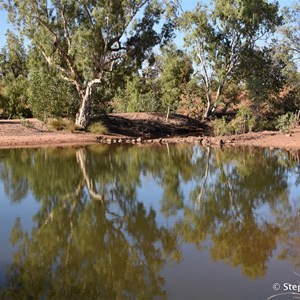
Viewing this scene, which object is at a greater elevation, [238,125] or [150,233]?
[238,125]

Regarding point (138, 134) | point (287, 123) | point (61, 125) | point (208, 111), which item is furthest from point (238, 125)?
point (61, 125)

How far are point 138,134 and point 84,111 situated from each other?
15.7 ft

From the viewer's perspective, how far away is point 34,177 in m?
14.1

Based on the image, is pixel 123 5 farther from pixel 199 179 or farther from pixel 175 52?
pixel 199 179

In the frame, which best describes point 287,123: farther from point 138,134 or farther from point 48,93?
point 48,93

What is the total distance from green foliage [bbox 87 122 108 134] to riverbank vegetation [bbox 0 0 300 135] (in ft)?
2.00

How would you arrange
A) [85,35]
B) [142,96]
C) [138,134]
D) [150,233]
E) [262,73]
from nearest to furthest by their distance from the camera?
[150,233] → [85,35] → [138,134] → [262,73] → [142,96]

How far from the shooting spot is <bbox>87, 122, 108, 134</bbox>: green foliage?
29.7 metres

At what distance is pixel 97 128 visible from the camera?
97.5 feet

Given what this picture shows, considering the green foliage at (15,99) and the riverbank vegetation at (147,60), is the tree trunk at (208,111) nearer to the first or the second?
the riverbank vegetation at (147,60)

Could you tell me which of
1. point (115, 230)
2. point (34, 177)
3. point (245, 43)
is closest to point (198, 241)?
point (115, 230)

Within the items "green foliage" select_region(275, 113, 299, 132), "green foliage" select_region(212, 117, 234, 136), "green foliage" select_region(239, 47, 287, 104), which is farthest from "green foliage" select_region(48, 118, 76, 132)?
"green foliage" select_region(239, 47, 287, 104)

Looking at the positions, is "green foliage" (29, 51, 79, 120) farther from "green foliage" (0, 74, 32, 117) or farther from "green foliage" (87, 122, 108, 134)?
"green foliage" (0, 74, 32, 117)

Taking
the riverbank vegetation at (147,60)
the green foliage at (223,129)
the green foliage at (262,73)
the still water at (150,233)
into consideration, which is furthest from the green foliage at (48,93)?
the still water at (150,233)
